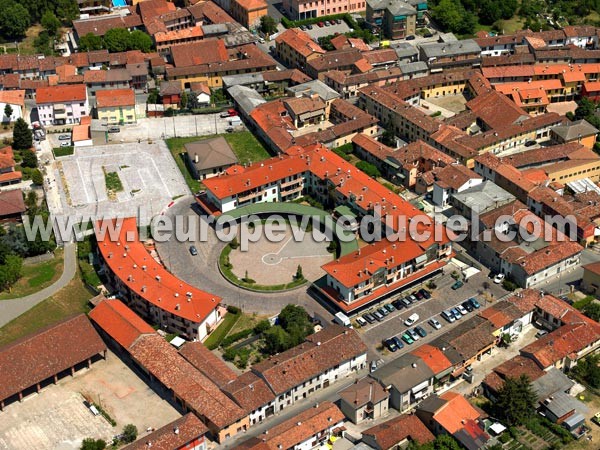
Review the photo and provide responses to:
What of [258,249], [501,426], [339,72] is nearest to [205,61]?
[339,72]

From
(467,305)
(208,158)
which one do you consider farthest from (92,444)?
(208,158)

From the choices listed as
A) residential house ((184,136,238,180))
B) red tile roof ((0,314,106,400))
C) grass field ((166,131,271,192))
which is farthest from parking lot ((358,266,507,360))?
grass field ((166,131,271,192))

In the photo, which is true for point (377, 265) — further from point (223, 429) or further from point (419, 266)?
point (223, 429)

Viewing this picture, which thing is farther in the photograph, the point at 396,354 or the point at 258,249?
the point at 258,249

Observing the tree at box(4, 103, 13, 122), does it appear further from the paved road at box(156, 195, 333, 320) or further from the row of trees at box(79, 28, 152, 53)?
the paved road at box(156, 195, 333, 320)

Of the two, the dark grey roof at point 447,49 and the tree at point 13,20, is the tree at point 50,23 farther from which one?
the dark grey roof at point 447,49
